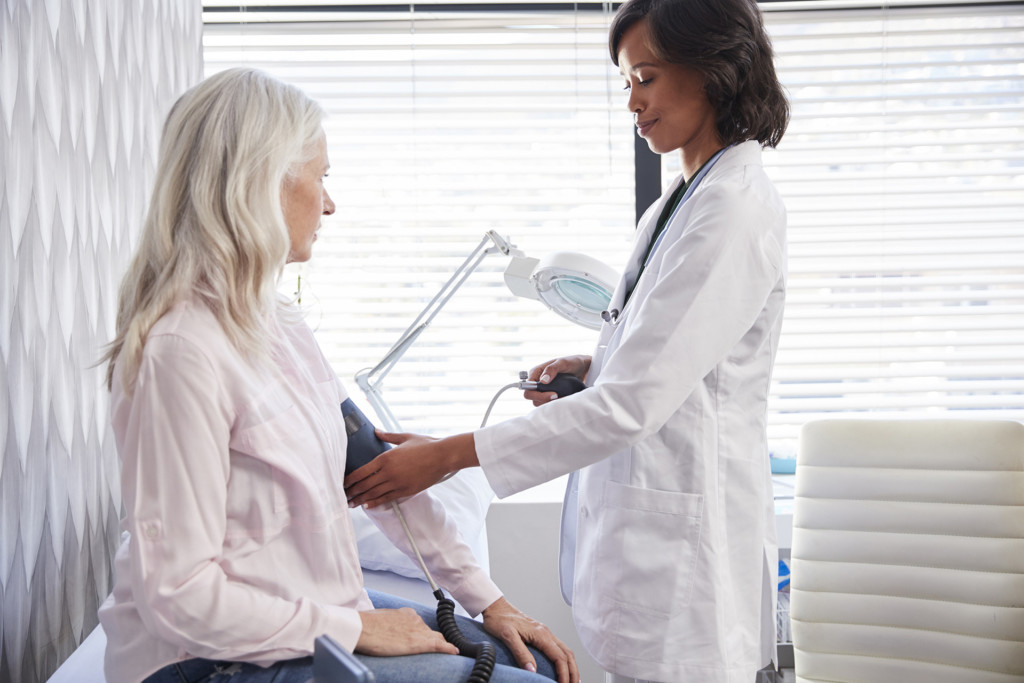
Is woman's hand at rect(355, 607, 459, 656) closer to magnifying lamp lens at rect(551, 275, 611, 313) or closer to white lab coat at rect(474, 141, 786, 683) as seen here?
white lab coat at rect(474, 141, 786, 683)

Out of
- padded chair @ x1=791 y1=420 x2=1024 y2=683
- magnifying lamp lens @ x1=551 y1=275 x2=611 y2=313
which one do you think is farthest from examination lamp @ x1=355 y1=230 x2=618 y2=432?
padded chair @ x1=791 y1=420 x2=1024 y2=683

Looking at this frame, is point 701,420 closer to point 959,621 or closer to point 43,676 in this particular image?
point 959,621

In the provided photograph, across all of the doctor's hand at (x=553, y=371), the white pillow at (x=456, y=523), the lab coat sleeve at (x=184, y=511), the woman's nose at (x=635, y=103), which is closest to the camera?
the lab coat sleeve at (x=184, y=511)

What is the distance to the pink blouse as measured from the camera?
2.85 feet

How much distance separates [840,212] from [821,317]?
346 millimetres

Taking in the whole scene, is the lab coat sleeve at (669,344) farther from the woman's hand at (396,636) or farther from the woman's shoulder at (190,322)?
the woman's shoulder at (190,322)

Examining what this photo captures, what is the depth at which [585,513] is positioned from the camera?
1299 millimetres

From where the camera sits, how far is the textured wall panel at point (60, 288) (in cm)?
118

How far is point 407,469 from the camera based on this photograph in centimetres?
118

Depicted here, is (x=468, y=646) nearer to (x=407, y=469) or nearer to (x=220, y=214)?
(x=407, y=469)

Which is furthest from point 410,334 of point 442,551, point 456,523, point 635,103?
point 635,103

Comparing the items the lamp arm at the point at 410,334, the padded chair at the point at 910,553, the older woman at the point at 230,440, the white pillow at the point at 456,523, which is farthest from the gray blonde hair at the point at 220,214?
the padded chair at the point at 910,553

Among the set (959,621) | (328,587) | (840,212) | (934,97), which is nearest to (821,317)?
(840,212)

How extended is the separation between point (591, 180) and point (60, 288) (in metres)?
1.70
